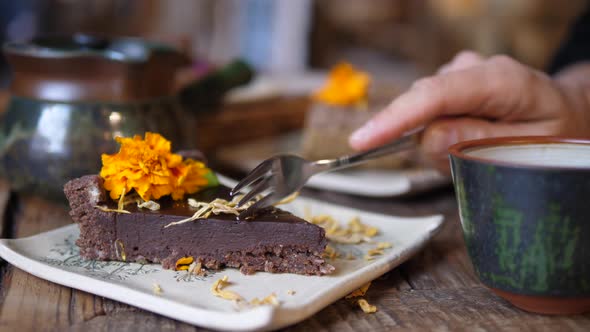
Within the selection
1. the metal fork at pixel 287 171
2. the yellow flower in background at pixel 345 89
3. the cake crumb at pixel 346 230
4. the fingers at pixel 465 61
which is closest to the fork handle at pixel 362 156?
the metal fork at pixel 287 171

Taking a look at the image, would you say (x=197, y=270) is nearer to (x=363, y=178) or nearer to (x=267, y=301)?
(x=267, y=301)

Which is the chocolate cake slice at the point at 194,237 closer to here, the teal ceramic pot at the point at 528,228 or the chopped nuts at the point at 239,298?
the chopped nuts at the point at 239,298

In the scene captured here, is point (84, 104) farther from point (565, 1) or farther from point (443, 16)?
point (565, 1)

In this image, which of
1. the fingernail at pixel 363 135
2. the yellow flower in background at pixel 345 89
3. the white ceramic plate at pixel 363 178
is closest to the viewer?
the fingernail at pixel 363 135

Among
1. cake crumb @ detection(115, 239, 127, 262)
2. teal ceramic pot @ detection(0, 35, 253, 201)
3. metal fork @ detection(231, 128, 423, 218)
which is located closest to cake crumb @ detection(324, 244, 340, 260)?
metal fork @ detection(231, 128, 423, 218)

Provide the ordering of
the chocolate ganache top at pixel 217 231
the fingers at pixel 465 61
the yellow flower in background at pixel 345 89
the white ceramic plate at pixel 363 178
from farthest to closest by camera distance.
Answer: the yellow flower in background at pixel 345 89, the white ceramic plate at pixel 363 178, the fingers at pixel 465 61, the chocolate ganache top at pixel 217 231

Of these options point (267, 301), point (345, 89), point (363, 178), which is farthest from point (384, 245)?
point (345, 89)

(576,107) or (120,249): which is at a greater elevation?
(576,107)
